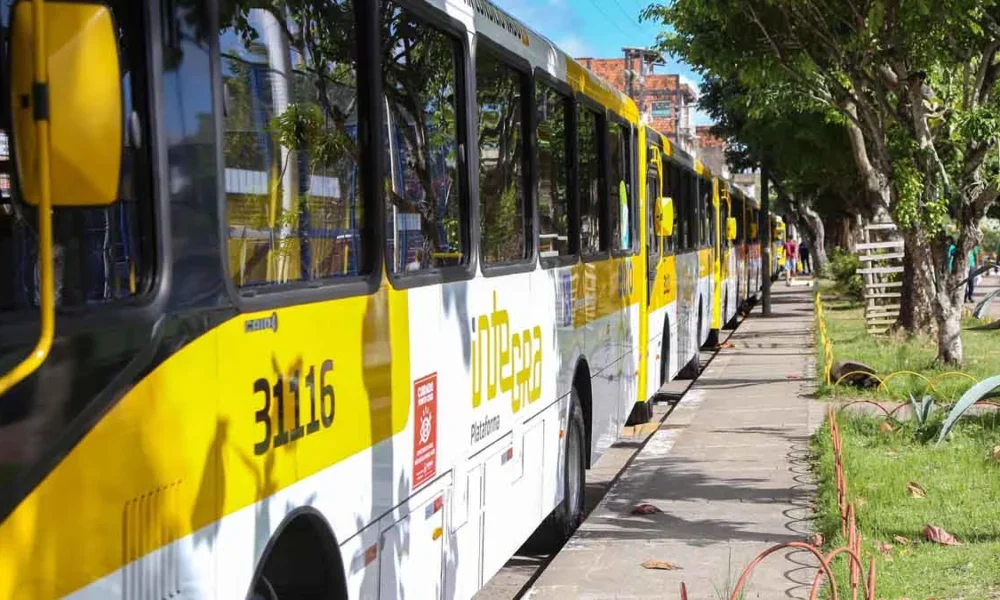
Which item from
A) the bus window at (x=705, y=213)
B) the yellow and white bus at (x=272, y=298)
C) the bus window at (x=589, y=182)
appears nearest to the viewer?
the yellow and white bus at (x=272, y=298)

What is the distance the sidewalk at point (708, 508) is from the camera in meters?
8.45

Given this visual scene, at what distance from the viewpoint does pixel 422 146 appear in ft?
20.6

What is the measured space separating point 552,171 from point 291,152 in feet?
14.8

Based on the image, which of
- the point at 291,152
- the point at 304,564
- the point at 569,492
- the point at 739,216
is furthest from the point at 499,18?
the point at 739,216

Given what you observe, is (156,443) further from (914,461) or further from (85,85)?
(914,461)

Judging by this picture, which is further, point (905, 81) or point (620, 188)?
point (905, 81)

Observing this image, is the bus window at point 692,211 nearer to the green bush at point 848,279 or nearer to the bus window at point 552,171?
the bus window at point 552,171

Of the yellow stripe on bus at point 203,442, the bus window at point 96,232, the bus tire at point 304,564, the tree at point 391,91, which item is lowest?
the bus tire at point 304,564

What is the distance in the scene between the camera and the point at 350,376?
496 centimetres

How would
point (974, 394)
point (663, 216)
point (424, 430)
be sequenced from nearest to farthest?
point (424, 430) < point (974, 394) < point (663, 216)

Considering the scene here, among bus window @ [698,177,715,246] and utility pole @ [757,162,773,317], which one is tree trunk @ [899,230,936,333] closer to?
bus window @ [698,177,715,246]

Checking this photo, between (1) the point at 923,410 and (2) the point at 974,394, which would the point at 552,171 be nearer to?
(2) the point at 974,394

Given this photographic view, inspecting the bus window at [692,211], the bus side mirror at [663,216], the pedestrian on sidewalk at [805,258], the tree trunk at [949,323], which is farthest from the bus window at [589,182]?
the pedestrian on sidewalk at [805,258]

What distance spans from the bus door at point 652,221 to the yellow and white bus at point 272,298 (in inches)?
210
